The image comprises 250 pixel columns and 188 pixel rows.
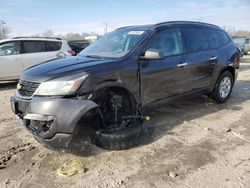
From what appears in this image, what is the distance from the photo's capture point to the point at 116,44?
188 inches

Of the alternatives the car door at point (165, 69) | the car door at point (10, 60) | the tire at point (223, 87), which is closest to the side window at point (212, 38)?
the tire at point (223, 87)

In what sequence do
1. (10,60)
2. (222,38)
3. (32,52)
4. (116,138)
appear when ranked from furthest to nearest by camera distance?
(32,52) < (10,60) < (222,38) < (116,138)

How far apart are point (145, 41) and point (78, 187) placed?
2.48m

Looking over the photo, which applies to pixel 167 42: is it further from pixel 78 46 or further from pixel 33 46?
pixel 78 46

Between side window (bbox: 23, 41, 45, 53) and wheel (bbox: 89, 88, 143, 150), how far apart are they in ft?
21.8

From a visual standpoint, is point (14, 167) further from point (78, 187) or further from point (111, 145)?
point (111, 145)

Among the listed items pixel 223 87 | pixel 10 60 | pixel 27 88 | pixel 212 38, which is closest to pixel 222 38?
pixel 212 38

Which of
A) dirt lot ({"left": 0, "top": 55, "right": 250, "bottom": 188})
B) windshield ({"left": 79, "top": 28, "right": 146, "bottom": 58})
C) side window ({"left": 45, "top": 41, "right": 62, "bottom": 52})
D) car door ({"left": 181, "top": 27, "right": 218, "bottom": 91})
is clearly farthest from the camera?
side window ({"left": 45, "top": 41, "right": 62, "bottom": 52})

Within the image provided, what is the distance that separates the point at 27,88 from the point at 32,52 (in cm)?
654

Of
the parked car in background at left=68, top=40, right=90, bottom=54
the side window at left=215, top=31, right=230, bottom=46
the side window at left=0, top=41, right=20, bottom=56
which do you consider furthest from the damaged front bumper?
the parked car in background at left=68, top=40, right=90, bottom=54

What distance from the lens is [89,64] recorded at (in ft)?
12.8

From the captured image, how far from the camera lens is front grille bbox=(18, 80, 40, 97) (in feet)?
11.9

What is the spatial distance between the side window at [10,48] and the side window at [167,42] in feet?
21.1

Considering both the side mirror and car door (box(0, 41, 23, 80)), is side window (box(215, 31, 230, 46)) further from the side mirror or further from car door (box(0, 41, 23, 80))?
car door (box(0, 41, 23, 80))
